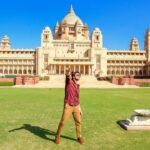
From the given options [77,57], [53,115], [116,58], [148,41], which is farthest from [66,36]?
[53,115]

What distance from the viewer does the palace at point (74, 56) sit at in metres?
99.0

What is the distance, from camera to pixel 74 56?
333 ft

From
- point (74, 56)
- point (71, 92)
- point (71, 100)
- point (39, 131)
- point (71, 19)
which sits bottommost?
point (39, 131)

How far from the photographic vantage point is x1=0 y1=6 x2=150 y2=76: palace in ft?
325

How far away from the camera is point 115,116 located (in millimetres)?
13078

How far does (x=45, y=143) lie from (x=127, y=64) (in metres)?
103

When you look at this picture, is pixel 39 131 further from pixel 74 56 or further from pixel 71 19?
pixel 71 19

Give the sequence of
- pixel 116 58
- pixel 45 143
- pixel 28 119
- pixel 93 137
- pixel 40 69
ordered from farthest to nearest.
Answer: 1. pixel 116 58
2. pixel 40 69
3. pixel 28 119
4. pixel 93 137
5. pixel 45 143

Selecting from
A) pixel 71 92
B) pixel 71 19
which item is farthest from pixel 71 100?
pixel 71 19

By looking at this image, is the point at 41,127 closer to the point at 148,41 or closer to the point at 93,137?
the point at 93,137

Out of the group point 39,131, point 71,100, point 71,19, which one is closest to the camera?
point 71,100

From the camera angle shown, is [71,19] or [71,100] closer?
[71,100]

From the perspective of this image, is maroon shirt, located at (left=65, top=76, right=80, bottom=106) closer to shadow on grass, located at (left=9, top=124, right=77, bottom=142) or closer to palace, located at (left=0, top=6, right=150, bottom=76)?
shadow on grass, located at (left=9, top=124, right=77, bottom=142)

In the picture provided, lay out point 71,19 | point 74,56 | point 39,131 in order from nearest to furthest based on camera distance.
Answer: point 39,131
point 74,56
point 71,19
